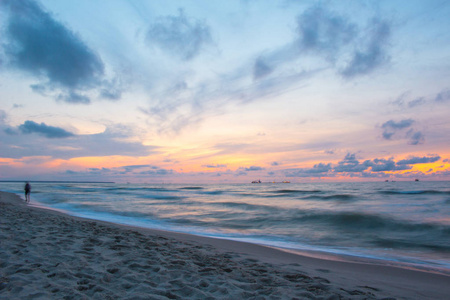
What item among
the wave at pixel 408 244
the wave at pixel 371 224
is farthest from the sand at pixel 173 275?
the wave at pixel 371 224

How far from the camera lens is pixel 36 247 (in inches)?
208

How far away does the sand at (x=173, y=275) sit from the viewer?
3.40m

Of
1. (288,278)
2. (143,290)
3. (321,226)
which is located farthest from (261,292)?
(321,226)

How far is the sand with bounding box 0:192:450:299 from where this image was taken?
3404mm

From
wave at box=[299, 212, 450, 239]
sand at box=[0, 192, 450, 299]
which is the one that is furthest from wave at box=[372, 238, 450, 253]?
sand at box=[0, 192, 450, 299]

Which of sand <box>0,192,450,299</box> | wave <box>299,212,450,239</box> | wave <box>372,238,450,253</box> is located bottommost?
wave <box>299,212,450,239</box>

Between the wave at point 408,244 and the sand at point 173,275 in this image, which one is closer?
the sand at point 173,275

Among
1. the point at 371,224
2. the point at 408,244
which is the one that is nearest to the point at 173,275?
Answer: the point at 408,244

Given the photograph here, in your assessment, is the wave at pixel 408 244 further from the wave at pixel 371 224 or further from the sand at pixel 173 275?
the sand at pixel 173 275

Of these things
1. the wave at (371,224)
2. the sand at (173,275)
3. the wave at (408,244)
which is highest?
the sand at (173,275)

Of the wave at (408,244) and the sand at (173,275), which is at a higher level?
the sand at (173,275)

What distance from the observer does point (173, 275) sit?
4109 millimetres

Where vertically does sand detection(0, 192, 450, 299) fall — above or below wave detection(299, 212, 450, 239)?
above

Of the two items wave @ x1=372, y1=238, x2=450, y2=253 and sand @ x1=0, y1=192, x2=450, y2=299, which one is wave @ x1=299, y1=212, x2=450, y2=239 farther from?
sand @ x1=0, y1=192, x2=450, y2=299
